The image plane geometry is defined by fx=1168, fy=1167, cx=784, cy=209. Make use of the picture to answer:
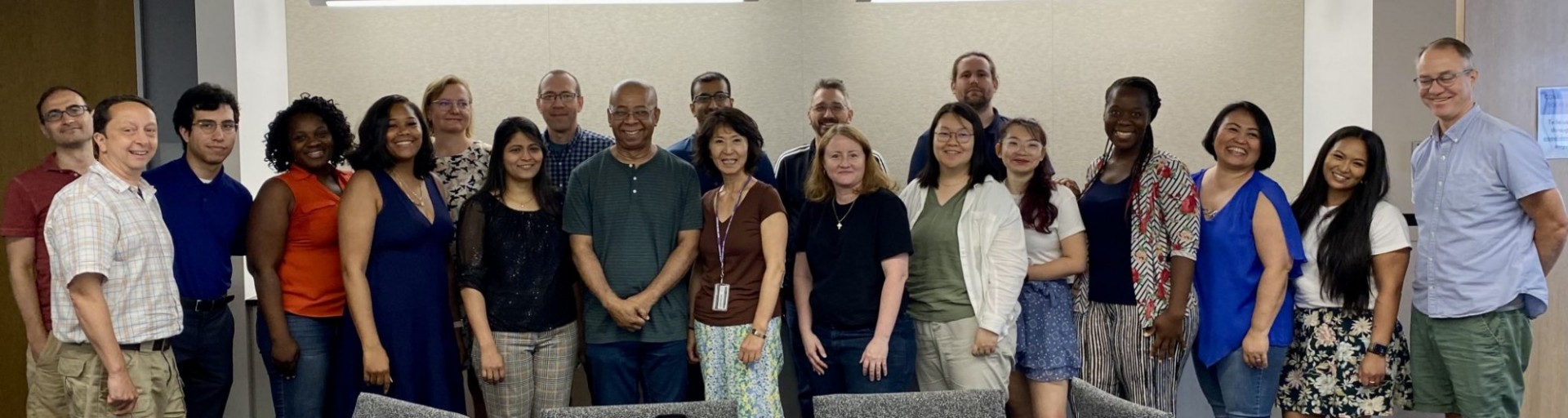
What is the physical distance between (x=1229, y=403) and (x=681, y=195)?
191 centimetres

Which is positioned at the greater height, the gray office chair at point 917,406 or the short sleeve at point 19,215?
the short sleeve at point 19,215

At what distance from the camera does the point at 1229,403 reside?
12.5 ft

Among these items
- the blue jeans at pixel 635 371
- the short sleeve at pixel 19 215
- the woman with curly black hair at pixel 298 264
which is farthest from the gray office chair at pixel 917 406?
the short sleeve at pixel 19 215

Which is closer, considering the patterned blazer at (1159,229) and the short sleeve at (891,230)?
the short sleeve at (891,230)

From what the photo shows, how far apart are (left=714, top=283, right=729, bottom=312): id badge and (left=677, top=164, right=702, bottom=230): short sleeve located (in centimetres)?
22

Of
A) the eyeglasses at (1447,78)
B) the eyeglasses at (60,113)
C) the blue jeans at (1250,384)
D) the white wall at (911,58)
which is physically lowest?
the blue jeans at (1250,384)

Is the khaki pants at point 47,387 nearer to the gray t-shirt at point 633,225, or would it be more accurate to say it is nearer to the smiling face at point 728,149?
the gray t-shirt at point 633,225

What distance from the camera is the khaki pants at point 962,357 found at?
366 centimetres

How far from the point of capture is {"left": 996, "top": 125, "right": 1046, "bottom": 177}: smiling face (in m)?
3.78

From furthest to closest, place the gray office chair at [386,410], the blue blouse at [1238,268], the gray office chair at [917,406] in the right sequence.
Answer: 1. the blue blouse at [1238,268]
2. the gray office chair at [917,406]
3. the gray office chair at [386,410]

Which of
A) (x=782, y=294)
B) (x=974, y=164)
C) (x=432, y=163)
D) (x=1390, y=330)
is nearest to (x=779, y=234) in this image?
(x=782, y=294)

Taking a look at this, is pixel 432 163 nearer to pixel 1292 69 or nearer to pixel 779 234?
pixel 779 234

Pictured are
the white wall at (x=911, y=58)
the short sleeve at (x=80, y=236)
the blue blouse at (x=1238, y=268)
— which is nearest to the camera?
the short sleeve at (x=80, y=236)

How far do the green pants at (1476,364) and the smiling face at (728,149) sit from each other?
2.34 meters
